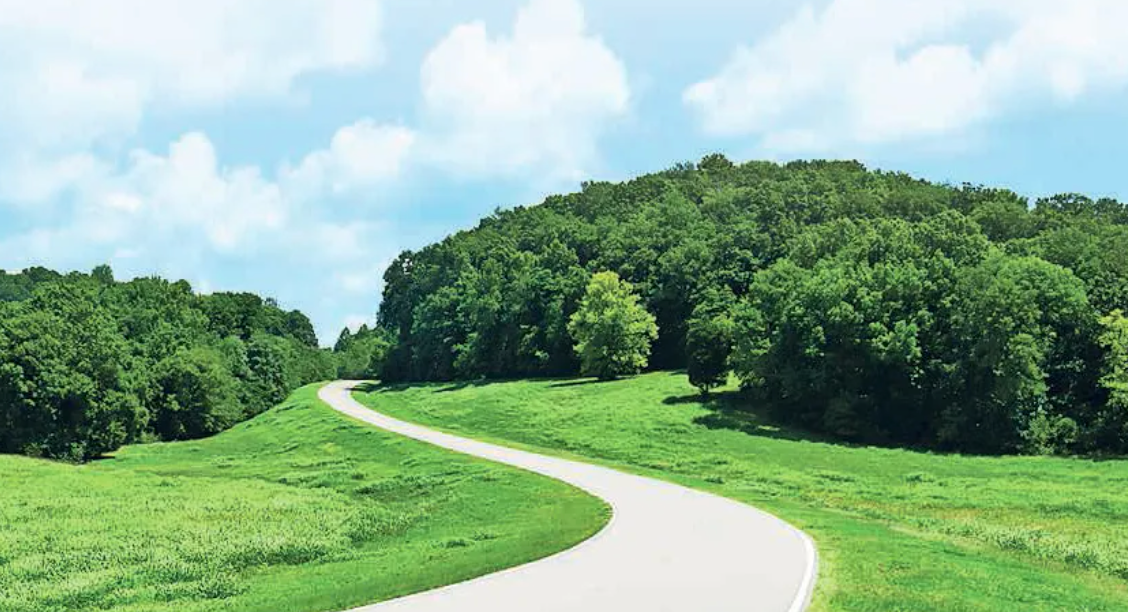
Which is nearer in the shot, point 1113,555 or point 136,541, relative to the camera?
point 1113,555

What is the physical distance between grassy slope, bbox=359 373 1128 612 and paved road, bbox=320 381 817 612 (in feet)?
2.76

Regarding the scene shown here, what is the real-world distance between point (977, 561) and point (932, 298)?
3981cm

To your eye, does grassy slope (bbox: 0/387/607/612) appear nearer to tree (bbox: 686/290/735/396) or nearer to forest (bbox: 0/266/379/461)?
forest (bbox: 0/266/379/461)

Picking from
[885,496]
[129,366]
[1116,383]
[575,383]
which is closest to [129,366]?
[129,366]

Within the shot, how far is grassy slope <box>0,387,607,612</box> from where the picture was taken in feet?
57.5

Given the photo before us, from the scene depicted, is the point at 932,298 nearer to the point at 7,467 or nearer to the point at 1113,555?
the point at 1113,555

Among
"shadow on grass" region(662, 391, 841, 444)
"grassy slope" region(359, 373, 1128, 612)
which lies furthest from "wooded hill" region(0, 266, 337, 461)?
"shadow on grass" region(662, 391, 841, 444)

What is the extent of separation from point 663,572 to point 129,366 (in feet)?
238

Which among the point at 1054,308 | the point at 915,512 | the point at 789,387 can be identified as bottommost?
the point at 915,512

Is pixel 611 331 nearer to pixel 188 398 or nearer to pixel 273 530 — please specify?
pixel 188 398

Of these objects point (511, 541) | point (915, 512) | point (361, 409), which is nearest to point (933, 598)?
point (511, 541)

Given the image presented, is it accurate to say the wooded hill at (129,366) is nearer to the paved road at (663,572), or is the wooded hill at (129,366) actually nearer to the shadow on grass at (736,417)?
the shadow on grass at (736,417)

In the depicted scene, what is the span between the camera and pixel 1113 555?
→ 22016mm

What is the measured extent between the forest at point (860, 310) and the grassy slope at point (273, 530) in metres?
25.8
